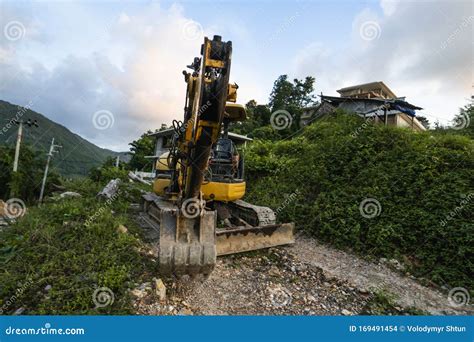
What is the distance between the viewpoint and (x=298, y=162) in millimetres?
10805

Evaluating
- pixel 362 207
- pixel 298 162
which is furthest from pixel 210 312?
pixel 298 162

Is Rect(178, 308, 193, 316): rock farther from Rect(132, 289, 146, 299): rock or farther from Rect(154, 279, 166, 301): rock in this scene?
Rect(132, 289, 146, 299): rock

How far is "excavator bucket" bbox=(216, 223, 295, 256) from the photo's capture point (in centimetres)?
512

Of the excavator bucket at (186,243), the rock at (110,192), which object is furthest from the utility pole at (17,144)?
the excavator bucket at (186,243)

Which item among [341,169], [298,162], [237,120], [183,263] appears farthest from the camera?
[298,162]

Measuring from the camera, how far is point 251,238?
546cm

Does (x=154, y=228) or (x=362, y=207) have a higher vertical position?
(x=362, y=207)

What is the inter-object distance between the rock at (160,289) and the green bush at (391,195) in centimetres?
440

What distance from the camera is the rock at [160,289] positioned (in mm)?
3525

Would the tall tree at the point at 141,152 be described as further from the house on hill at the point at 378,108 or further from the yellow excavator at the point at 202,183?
the yellow excavator at the point at 202,183

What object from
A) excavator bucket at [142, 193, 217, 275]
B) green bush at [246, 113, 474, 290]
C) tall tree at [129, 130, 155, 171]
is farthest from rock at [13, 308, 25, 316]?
tall tree at [129, 130, 155, 171]

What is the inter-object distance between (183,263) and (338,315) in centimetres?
225

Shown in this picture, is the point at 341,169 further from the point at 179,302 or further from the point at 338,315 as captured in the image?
the point at 179,302

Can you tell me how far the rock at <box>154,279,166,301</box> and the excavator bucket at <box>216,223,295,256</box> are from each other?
1486mm
